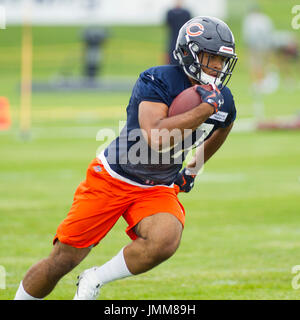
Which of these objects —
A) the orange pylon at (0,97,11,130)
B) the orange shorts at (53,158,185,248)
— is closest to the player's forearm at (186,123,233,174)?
the orange shorts at (53,158,185,248)

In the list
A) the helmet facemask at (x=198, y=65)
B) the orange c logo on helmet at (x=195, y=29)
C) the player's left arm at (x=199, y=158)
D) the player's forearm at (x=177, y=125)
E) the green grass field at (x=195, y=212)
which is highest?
the orange c logo on helmet at (x=195, y=29)

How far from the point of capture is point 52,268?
485cm

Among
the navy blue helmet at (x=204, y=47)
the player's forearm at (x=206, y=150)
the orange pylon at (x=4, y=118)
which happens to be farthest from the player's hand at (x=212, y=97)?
the orange pylon at (x=4, y=118)

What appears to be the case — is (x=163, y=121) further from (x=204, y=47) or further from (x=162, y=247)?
(x=162, y=247)

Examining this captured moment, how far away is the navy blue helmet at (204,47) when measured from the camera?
481 cm

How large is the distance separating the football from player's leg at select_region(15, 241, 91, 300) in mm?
1046

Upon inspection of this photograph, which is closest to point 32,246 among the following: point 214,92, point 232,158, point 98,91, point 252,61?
point 214,92

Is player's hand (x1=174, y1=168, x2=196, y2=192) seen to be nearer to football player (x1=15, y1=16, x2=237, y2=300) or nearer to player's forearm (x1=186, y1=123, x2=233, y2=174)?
player's forearm (x1=186, y1=123, x2=233, y2=174)

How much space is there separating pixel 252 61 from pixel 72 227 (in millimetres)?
18710

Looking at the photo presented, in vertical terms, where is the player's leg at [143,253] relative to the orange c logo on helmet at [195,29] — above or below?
below

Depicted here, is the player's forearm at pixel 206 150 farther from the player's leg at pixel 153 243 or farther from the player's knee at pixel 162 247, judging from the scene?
the player's knee at pixel 162 247

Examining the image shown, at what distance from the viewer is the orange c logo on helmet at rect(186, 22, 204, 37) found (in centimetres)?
486

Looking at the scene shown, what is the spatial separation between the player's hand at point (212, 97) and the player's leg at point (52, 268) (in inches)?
47.5
